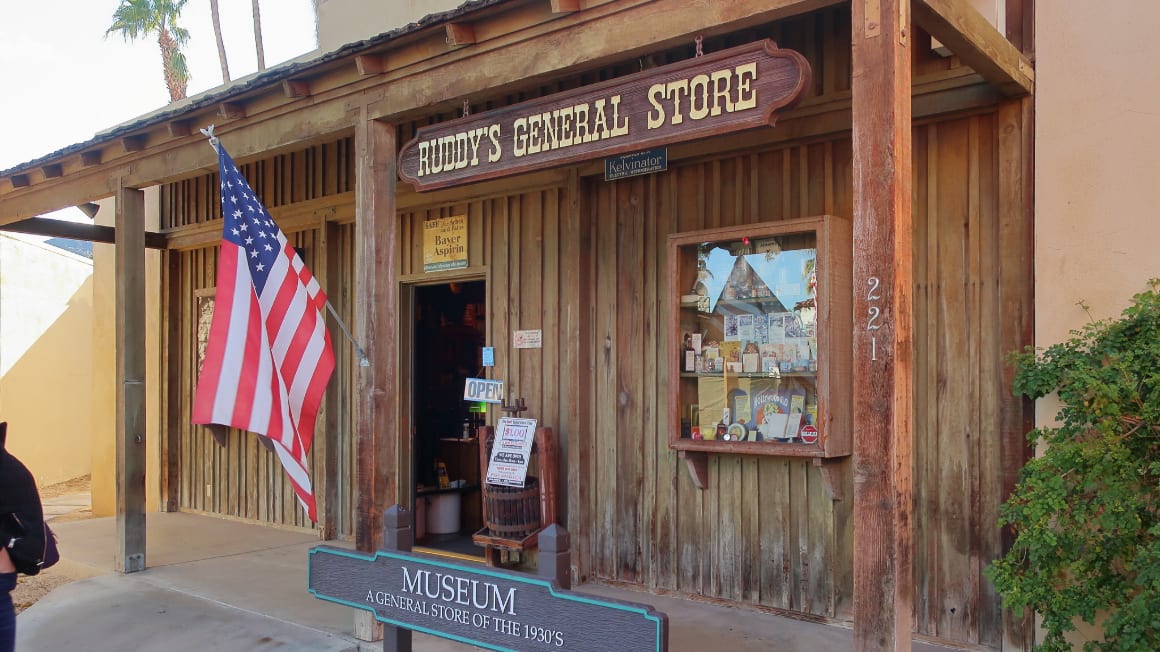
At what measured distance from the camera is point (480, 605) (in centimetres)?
389

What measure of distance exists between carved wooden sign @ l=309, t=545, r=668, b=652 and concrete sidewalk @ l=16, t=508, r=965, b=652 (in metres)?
1.10

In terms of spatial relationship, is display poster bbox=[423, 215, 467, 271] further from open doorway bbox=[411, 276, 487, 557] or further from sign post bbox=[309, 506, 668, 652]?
sign post bbox=[309, 506, 668, 652]

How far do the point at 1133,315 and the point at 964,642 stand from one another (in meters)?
2.13

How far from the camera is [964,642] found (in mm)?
5102

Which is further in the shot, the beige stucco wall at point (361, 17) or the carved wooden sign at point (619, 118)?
the beige stucco wall at point (361, 17)

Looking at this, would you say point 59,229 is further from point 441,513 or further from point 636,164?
point 636,164

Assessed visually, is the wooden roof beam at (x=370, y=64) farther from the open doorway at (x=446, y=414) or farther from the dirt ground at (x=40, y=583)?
the dirt ground at (x=40, y=583)

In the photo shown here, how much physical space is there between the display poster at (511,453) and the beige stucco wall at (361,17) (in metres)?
4.23

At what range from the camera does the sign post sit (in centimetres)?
340

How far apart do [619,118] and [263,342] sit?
265cm

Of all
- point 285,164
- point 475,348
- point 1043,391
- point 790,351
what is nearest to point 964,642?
point 1043,391

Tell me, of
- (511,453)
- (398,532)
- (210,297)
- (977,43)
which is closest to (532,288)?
(511,453)

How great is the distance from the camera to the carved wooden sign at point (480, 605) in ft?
11.1

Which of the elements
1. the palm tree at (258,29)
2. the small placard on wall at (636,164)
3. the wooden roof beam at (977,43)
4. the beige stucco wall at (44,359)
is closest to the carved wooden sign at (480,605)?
the wooden roof beam at (977,43)
